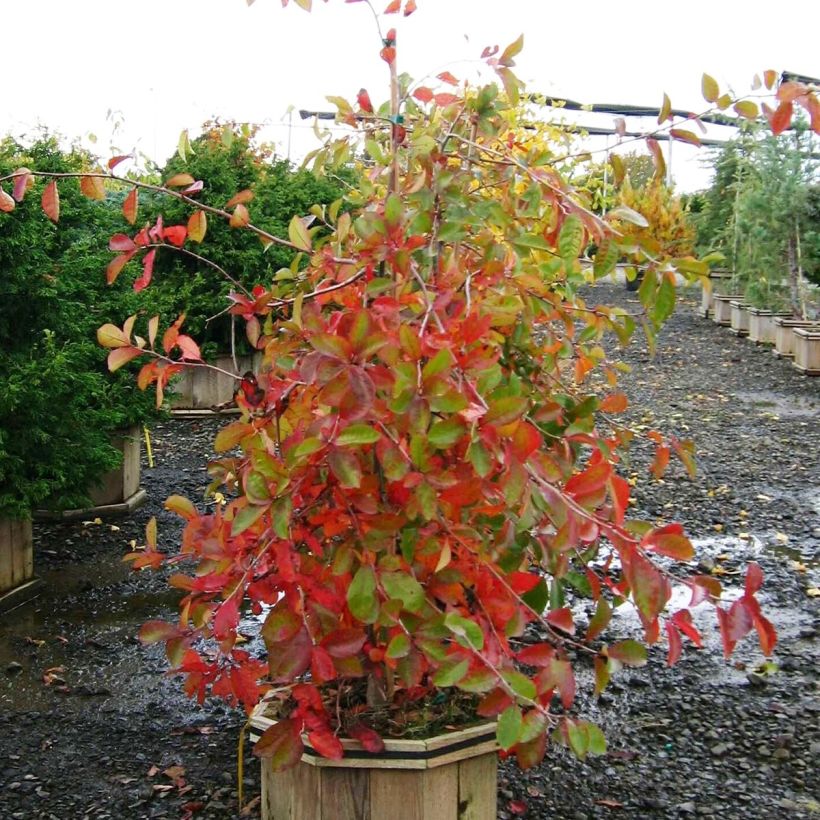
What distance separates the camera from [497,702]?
1517mm

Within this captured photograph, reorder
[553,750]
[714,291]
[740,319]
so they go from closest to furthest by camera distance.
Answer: [553,750], [740,319], [714,291]

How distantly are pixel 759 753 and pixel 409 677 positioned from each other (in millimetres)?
1338

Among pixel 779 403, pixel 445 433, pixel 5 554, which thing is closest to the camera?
pixel 445 433

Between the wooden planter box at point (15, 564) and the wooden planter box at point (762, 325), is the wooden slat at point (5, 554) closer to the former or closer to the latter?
the wooden planter box at point (15, 564)

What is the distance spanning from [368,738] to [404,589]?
0.38 m

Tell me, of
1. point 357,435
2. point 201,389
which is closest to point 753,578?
point 357,435

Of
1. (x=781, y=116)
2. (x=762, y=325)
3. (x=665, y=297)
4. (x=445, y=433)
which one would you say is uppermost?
(x=781, y=116)

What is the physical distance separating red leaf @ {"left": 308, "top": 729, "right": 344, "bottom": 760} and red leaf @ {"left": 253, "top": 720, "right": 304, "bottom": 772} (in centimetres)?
3

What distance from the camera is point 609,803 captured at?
225cm

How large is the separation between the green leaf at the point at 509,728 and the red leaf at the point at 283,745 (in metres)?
0.38

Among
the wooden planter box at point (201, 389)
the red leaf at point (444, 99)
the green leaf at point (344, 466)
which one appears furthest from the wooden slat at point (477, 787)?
the wooden planter box at point (201, 389)

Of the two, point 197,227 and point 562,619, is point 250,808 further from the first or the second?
point 197,227

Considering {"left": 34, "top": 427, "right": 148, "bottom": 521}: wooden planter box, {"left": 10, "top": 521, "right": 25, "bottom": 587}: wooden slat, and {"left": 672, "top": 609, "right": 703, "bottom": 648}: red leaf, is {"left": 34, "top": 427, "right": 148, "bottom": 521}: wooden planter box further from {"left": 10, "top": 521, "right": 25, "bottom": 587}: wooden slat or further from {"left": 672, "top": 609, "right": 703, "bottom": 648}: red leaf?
{"left": 672, "top": 609, "right": 703, "bottom": 648}: red leaf

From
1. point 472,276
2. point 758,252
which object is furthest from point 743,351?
point 472,276
